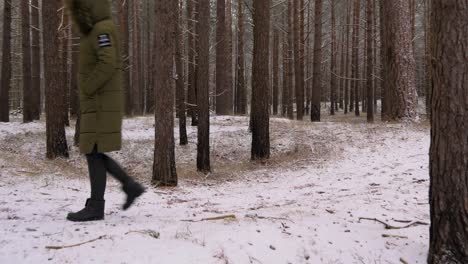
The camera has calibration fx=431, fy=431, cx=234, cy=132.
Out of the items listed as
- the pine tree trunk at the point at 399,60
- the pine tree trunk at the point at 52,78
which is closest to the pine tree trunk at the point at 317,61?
the pine tree trunk at the point at 399,60

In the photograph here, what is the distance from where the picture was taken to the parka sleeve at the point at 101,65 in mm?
4055

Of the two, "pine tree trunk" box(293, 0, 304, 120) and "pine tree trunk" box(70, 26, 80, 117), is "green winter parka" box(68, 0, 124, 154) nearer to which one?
"pine tree trunk" box(70, 26, 80, 117)

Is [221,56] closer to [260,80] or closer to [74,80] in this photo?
[74,80]

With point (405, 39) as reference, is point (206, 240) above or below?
below

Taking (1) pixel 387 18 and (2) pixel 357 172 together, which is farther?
(1) pixel 387 18

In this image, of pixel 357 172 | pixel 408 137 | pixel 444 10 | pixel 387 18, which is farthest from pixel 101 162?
pixel 387 18

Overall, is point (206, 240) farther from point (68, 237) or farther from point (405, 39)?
point (405, 39)

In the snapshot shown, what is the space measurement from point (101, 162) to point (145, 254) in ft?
4.02

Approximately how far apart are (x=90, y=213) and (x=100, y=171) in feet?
1.44

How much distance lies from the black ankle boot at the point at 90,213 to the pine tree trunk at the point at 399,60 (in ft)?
38.4

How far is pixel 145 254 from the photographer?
3.46 meters

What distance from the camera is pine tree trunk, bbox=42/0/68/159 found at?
9.98 meters

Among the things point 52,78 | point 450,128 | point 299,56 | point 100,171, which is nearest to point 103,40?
point 100,171

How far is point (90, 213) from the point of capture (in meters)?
4.32
